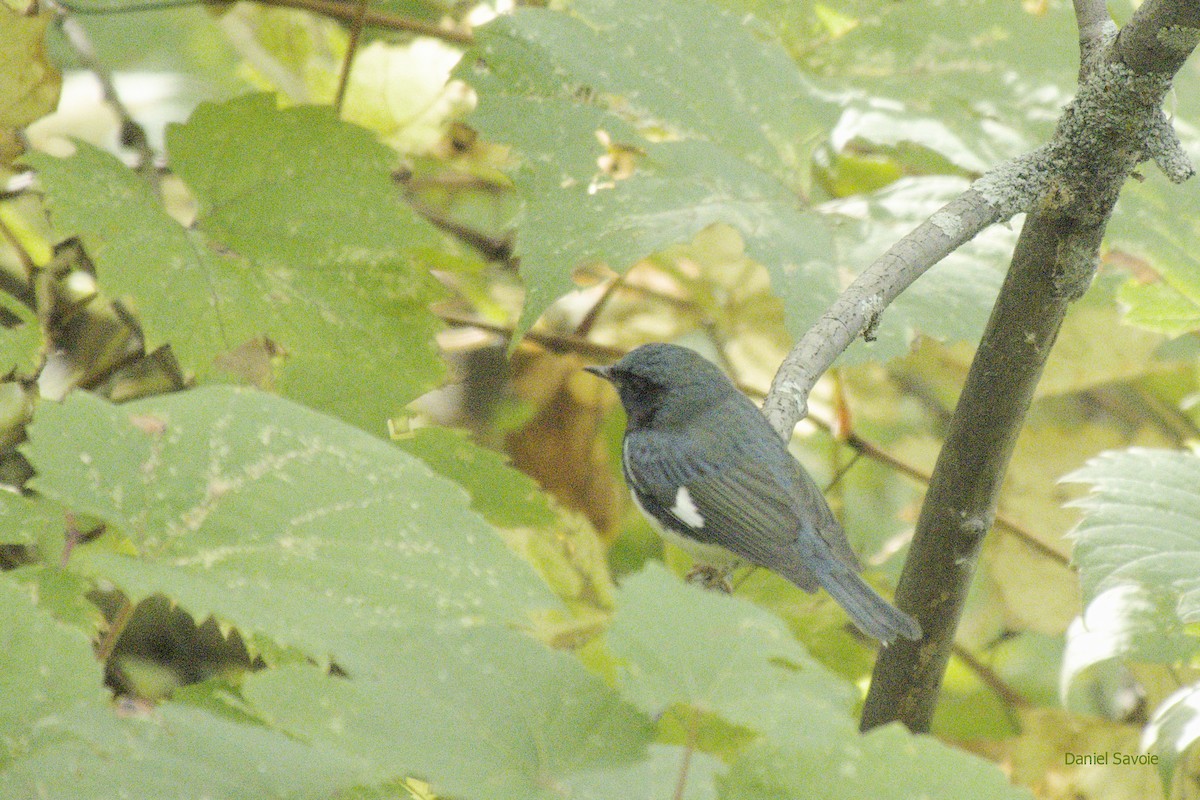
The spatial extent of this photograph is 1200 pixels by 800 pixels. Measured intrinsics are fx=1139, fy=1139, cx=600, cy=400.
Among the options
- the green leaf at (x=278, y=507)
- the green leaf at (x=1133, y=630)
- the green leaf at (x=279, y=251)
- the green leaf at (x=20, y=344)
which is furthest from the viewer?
the green leaf at (x=279, y=251)

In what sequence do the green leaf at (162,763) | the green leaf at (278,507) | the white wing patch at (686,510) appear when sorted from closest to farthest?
the green leaf at (162,763) → the green leaf at (278,507) → the white wing patch at (686,510)

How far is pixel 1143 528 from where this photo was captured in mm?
1848

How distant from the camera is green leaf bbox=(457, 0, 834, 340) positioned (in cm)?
226

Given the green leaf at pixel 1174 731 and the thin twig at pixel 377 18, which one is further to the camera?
the thin twig at pixel 377 18

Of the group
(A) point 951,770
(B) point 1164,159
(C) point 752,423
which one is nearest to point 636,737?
(A) point 951,770

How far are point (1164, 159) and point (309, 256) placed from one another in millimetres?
1551

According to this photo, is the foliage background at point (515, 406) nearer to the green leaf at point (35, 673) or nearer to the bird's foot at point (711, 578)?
the green leaf at point (35, 673)

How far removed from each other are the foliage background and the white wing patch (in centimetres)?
21

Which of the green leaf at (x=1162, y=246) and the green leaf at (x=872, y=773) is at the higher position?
the green leaf at (x=1162, y=246)

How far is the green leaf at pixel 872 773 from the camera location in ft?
3.18

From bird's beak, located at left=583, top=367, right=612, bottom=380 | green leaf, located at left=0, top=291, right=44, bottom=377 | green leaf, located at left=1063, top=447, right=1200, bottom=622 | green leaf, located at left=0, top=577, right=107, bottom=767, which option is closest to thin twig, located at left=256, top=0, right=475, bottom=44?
bird's beak, located at left=583, top=367, right=612, bottom=380

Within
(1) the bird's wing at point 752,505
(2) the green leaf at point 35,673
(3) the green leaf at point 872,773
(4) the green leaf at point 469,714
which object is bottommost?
(1) the bird's wing at point 752,505

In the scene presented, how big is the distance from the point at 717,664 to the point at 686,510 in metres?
1.96

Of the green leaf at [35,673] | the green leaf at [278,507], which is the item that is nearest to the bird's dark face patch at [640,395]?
the green leaf at [278,507]
